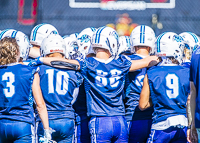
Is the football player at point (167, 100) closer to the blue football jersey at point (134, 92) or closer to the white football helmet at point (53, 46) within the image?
the blue football jersey at point (134, 92)

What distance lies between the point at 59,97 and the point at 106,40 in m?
0.81

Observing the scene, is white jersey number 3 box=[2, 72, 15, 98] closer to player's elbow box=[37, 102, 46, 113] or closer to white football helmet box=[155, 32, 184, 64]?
player's elbow box=[37, 102, 46, 113]

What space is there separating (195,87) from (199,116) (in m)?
0.26

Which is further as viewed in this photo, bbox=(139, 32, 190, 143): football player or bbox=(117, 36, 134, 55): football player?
bbox=(117, 36, 134, 55): football player

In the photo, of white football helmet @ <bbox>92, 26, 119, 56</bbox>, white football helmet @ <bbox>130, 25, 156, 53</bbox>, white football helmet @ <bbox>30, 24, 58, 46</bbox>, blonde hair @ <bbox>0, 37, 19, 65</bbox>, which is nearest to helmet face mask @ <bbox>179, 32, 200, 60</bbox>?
white football helmet @ <bbox>130, 25, 156, 53</bbox>

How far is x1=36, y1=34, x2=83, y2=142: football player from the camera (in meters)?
4.37

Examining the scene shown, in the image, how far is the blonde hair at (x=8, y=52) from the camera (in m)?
4.20

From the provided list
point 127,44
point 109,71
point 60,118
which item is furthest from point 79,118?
point 127,44

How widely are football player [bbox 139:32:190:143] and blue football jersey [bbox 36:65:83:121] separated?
2.65 feet

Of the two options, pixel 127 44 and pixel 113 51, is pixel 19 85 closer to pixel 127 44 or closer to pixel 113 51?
pixel 113 51

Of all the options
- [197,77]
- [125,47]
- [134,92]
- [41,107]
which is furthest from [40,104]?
[125,47]

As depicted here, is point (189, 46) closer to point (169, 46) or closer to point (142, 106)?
point (169, 46)

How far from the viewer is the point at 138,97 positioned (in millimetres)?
4672

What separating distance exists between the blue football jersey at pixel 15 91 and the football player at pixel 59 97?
0.83 feet
